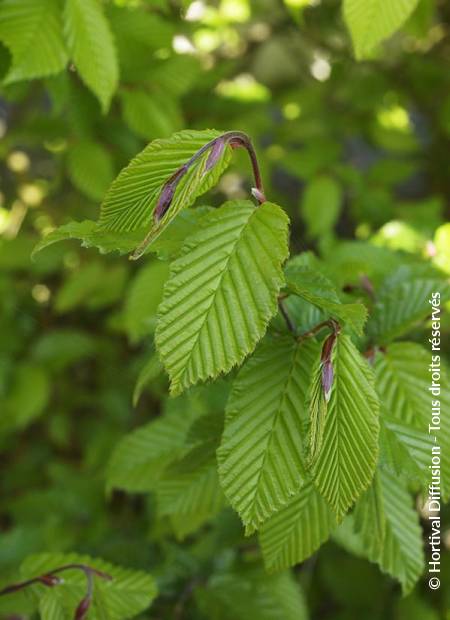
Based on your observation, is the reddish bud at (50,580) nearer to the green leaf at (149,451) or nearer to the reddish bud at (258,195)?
the green leaf at (149,451)

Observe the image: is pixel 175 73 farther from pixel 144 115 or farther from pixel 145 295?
pixel 145 295

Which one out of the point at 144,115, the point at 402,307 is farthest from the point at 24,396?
the point at 402,307

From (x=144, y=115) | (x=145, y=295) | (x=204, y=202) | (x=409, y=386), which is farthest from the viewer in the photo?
(x=204, y=202)

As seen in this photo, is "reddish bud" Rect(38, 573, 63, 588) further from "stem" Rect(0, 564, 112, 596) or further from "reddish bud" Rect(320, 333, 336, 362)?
"reddish bud" Rect(320, 333, 336, 362)

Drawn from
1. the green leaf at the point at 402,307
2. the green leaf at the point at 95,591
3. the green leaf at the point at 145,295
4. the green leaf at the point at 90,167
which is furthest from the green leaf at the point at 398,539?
the green leaf at the point at 90,167

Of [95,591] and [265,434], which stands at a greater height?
[265,434]

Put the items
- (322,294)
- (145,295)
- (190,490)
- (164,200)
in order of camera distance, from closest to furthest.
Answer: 1. (164,200)
2. (322,294)
3. (190,490)
4. (145,295)

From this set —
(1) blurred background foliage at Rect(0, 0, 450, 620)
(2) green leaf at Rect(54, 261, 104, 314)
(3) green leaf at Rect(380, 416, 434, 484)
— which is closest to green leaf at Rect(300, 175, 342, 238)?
(1) blurred background foliage at Rect(0, 0, 450, 620)
